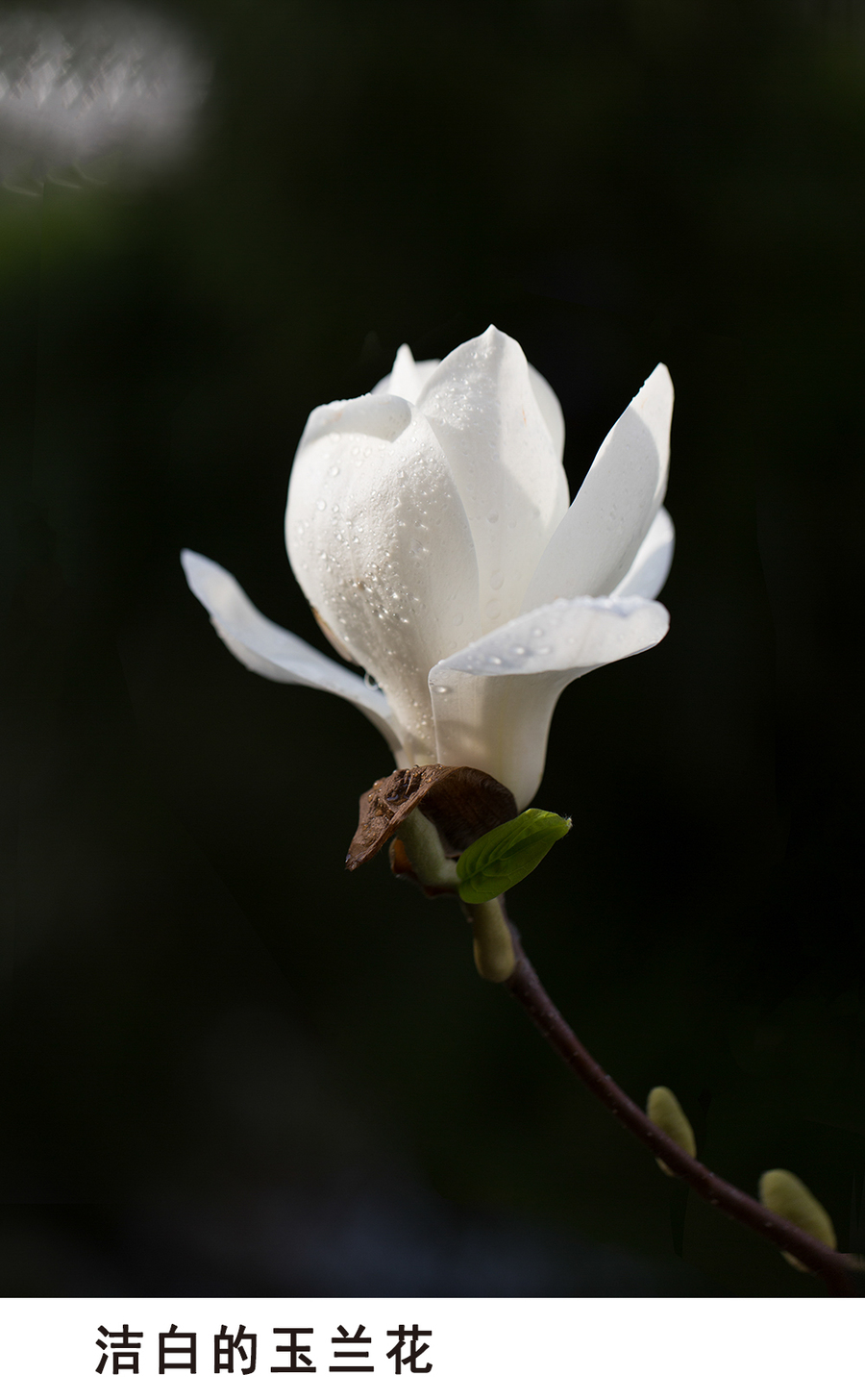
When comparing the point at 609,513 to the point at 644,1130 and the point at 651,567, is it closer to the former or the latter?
the point at 651,567

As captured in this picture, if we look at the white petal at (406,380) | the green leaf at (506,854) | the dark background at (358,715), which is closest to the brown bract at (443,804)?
the green leaf at (506,854)

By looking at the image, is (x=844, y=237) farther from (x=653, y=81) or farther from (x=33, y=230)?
(x=33, y=230)

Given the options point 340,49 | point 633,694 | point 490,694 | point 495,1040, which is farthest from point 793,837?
point 340,49

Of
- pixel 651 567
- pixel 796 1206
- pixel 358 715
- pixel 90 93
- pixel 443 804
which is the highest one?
pixel 90 93

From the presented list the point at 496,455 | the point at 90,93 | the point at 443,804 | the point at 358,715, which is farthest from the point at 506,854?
the point at 90,93

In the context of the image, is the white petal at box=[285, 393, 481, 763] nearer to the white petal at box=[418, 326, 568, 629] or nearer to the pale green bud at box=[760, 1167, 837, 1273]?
the white petal at box=[418, 326, 568, 629]
